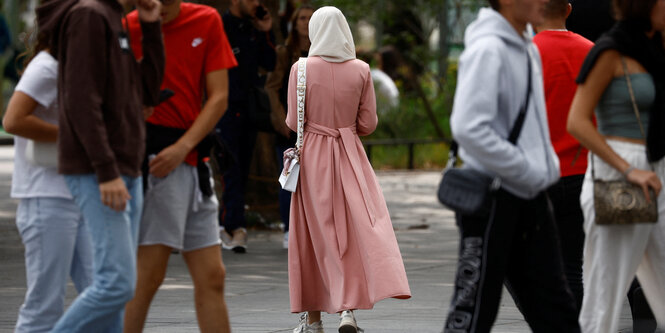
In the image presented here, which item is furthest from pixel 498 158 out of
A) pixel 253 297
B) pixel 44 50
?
pixel 253 297

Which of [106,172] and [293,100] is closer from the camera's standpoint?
[106,172]

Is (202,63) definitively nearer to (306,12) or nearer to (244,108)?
(306,12)

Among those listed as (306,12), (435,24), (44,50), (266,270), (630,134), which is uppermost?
(44,50)

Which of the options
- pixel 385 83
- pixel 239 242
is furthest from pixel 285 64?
pixel 385 83

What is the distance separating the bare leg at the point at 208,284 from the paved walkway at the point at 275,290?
168cm

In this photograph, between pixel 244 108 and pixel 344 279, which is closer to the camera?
pixel 344 279

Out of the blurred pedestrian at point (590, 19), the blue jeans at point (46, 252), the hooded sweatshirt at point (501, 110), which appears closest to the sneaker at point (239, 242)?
the blurred pedestrian at point (590, 19)

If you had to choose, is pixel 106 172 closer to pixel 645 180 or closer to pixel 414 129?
pixel 645 180

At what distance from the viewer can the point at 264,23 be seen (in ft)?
35.1

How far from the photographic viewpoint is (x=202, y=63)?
5406 mm

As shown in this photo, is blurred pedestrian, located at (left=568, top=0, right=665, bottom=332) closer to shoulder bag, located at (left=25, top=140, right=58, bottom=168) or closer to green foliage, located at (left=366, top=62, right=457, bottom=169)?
shoulder bag, located at (left=25, top=140, right=58, bottom=168)

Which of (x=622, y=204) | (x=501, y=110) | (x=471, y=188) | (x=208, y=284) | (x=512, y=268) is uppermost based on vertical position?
(x=501, y=110)

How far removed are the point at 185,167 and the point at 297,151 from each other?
2.03m

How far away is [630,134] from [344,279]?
221cm
